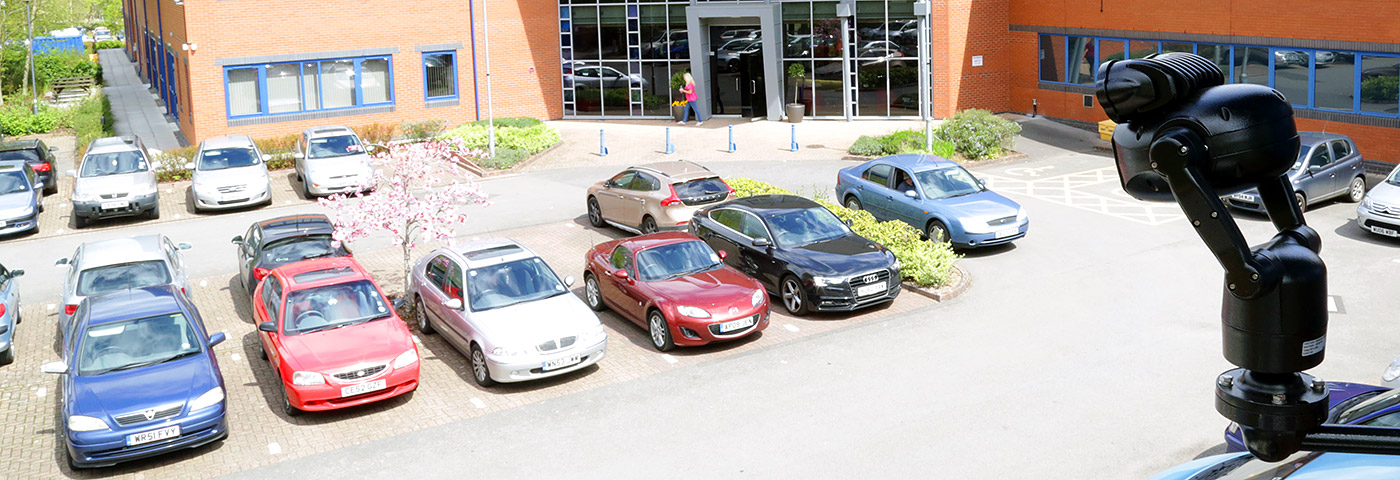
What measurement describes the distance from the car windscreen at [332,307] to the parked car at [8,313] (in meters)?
4.38

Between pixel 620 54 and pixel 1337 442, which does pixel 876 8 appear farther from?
pixel 1337 442

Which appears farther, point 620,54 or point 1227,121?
point 620,54

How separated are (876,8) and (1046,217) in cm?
1369

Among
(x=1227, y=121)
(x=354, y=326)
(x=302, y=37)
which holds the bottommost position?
(x=354, y=326)

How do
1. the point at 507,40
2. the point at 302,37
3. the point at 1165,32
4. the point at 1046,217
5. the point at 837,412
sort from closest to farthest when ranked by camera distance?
the point at 837,412 → the point at 1046,217 → the point at 1165,32 → the point at 302,37 → the point at 507,40

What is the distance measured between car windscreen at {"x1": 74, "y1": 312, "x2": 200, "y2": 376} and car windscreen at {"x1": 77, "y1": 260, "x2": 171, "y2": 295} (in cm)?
372

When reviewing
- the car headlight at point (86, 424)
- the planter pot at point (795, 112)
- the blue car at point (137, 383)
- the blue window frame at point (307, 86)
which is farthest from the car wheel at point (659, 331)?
the blue window frame at point (307, 86)

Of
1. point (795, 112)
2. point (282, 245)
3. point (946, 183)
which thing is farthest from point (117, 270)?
point (795, 112)

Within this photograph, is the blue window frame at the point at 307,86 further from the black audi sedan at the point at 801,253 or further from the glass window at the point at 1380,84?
the glass window at the point at 1380,84

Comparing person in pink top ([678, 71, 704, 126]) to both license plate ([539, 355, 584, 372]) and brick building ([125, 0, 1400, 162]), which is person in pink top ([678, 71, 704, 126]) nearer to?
brick building ([125, 0, 1400, 162])

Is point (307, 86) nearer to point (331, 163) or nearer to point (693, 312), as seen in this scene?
point (331, 163)

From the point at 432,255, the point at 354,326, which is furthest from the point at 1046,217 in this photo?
the point at 354,326

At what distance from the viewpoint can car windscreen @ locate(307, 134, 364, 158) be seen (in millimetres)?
26875

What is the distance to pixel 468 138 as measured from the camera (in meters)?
31.8
